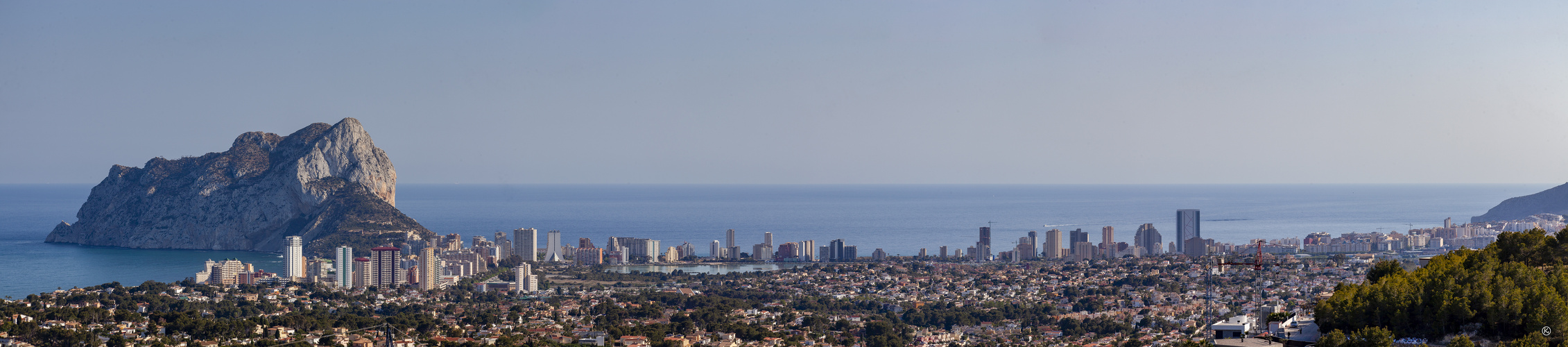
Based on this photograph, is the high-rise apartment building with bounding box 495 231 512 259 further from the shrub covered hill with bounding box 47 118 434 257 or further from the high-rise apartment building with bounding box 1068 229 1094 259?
the high-rise apartment building with bounding box 1068 229 1094 259

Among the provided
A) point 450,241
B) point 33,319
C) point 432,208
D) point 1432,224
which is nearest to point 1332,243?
point 1432,224

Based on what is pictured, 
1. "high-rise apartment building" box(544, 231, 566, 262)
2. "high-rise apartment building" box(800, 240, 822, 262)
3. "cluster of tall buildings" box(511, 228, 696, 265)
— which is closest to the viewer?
"cluster of tall buildings" box(511, 228, 696, 265)

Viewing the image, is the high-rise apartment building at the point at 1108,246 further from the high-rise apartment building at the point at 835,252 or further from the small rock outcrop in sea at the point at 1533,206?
Answer: the small rock outcrop in sea at the point at 1533,206

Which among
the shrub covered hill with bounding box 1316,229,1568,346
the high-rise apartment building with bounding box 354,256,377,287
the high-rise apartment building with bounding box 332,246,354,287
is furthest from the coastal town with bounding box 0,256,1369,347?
the high-rise apartment building with bounding box 332,246,354,287

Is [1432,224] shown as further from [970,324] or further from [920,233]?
[970,324]

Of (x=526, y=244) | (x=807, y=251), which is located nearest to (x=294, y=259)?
(x=526, y=244)
